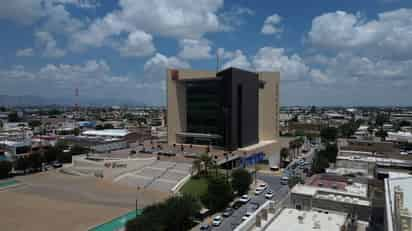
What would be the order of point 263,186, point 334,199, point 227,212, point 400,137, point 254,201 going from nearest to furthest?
point 334,199, point 227,212, point 254,201, point 263,186, point 400,137

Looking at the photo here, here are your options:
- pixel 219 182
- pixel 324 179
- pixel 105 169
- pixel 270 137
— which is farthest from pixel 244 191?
pixel 270 137

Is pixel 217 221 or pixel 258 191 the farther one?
pixel 258 191

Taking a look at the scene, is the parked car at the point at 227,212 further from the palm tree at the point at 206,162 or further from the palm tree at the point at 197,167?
the palm tree at the point at 197,167

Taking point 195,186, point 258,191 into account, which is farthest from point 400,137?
point 195,186

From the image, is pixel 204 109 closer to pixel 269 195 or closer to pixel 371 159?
pixel 269 195

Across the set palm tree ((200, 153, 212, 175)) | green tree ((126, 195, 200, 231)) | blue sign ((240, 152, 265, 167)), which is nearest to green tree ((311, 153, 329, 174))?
blue sign ((240, 152, 265, 167))

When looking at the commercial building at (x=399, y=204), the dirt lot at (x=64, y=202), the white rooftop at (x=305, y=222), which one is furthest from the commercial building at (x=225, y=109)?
the white rooftop at (x=305, y=222)
